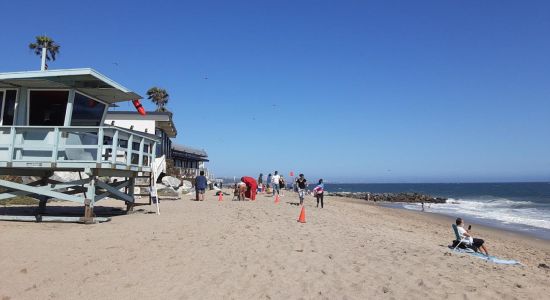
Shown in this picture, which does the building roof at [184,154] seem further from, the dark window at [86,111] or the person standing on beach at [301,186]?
the dark window at [86,111]

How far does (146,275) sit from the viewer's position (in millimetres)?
6766

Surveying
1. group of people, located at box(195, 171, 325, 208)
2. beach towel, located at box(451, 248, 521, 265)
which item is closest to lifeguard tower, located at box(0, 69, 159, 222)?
group of people, located at box(195, 171, 325, 208)

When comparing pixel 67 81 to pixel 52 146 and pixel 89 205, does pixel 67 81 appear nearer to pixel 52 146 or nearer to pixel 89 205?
pixel 52 146

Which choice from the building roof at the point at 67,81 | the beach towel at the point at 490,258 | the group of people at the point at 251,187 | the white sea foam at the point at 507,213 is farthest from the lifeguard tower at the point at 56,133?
the white sea foam at the point at 507,213

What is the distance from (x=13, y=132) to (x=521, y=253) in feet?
55.7

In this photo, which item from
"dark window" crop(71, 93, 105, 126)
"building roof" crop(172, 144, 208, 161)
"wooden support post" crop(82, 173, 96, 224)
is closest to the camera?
"wooden support post" crop(82, 173, 96, 224)

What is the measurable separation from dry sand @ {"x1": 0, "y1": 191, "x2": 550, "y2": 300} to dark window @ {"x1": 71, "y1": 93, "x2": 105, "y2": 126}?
3522 millimetres

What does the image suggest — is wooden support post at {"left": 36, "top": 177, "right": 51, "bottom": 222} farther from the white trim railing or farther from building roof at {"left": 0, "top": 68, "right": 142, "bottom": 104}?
building roof at {"left": 0, "top": 68, "right": 142, "bottom": 104}

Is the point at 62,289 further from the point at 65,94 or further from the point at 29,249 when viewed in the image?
the point at 65,94

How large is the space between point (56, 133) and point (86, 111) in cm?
193

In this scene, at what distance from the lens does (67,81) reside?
12.4 metres

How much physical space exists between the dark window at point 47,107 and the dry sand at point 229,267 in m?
3.20

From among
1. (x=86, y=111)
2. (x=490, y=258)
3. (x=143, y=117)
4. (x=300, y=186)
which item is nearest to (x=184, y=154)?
(x=143, y=117)

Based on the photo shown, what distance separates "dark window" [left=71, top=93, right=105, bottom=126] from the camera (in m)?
13.0
